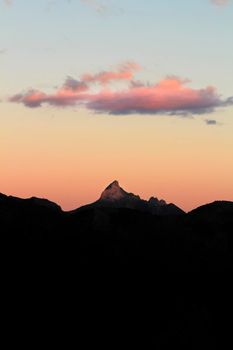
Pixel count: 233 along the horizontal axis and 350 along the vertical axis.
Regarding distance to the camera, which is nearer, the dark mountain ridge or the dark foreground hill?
the dark foreground hill

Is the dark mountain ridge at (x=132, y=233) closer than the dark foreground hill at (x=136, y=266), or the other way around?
the dark foreground hill at (x=136, y=266)

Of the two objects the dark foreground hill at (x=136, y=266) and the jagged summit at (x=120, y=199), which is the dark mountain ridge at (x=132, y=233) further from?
the jagged summit at (x=120, y=199)

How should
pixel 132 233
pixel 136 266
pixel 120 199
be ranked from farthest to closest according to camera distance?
1. pixel 120 199
2. pixel 132 233
3. pixel 136 266

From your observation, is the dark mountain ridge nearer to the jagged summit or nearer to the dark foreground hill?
the dark foreground hill

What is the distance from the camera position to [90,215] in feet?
259

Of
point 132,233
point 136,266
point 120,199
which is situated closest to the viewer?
point 136,266

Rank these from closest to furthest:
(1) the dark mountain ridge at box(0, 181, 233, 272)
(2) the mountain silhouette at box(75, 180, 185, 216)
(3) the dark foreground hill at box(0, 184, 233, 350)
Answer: (3) the dark foreground hill at box(0, 184, 233, 350), (1) the dark mountain ridge at box(0, 181, 233, 272), (2) the mountain silhouette at box(75, 180, 185, 216)

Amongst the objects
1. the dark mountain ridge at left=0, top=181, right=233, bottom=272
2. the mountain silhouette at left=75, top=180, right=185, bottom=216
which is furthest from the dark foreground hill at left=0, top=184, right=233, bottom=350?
the mountain silhouette at left=75, top=180, right=185, bottom=216

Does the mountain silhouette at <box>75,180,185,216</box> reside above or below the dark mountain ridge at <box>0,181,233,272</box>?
above

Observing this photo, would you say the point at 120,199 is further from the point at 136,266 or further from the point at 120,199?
the point at 136,266

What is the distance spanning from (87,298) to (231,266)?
1689 centimetres

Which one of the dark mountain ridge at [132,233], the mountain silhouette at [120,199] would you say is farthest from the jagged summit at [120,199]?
the dark mountain ridge at [132,233]

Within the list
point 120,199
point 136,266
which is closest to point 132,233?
point 136,266

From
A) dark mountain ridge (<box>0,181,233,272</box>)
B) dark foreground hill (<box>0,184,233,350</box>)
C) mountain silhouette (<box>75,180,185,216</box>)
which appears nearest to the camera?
dark foreground hill (<box>0,184,233,350</box>)
